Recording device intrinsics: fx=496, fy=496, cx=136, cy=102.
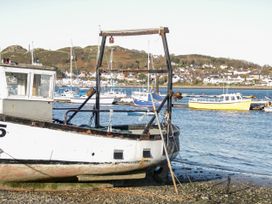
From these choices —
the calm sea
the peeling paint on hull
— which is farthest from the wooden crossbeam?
the peeling paint on hull

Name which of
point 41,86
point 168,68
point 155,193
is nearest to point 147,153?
point 155,193

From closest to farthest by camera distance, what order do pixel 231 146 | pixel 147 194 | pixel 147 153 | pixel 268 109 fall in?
pixel 147 194 → pixel 147 153 → pixel 231 146 → pixel 268 109

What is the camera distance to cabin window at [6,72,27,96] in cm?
1684

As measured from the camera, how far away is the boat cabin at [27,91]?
16.7 meters

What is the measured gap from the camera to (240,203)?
17.3 m

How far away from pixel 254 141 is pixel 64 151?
100ft

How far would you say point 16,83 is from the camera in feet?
55.8

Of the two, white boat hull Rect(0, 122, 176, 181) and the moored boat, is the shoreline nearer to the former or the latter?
white boat hull Rect(0, 122, 176, 181)

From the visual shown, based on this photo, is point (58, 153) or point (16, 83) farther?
point (16, 83)

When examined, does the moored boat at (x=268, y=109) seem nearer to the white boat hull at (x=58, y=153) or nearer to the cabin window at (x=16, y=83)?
the white boat hull at (x=58, y=153)

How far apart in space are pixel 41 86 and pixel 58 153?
2.48 metres

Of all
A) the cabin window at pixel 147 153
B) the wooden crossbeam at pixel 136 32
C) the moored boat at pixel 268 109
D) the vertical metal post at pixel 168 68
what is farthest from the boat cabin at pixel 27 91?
the moored boat at pixel 268 109

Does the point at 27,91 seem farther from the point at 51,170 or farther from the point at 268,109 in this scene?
the point at 268,109

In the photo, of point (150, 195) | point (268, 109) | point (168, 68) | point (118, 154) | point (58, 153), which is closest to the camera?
point (58, 153)
